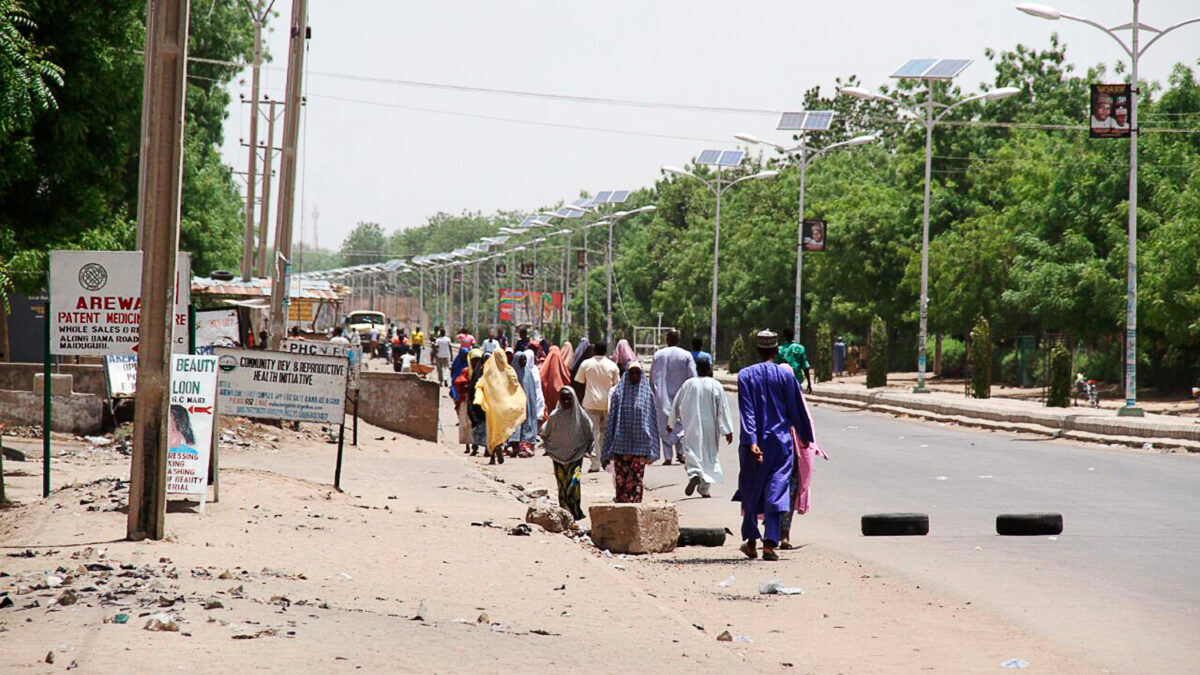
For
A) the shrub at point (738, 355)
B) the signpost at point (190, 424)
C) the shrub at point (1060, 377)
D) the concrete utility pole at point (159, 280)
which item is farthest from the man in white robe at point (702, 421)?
the shrub at point (738, 355)

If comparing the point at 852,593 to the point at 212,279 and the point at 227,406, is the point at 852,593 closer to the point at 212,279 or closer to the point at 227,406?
the point at 227,406

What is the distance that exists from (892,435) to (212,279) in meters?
15.5

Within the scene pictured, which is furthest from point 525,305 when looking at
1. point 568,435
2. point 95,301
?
point 95,301

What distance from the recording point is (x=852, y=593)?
33.5 feet

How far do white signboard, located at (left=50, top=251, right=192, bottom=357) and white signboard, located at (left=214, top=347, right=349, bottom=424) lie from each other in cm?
220

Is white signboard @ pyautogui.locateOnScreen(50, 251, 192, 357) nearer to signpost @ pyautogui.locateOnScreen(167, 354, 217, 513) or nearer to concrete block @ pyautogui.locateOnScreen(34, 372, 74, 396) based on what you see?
signpost @ pyautogui.locateOnScreen(167, 354, 217, 513)

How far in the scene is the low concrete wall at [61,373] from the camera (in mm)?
23516

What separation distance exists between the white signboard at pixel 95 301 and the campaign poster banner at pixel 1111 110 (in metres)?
21.1

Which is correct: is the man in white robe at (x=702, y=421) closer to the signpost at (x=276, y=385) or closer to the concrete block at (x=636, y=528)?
the concrete block at (x=636, y=528)

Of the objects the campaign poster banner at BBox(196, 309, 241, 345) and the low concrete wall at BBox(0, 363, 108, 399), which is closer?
the campaign poster banner at BBox(196, 309, 241, 345)

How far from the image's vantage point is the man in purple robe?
11.5 meters

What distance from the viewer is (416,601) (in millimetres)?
8719

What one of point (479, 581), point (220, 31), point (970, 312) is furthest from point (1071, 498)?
point (220, 31)

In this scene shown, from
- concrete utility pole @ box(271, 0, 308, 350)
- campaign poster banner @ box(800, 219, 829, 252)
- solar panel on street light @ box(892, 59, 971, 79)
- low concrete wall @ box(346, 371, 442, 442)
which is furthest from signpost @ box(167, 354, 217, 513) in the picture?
campaign poster banner @ box(800, 219, 829, 252)
